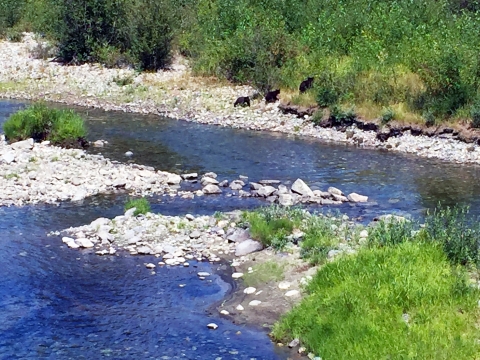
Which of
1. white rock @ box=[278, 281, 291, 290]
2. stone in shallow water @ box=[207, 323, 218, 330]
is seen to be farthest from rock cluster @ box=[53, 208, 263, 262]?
stone in shallow water @ box=[207, 323, 218, 330]

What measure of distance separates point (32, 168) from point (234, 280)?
1005cm

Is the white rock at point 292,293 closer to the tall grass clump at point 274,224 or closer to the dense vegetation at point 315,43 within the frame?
the tall grass clump at point 274,224

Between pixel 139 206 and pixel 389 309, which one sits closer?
pixel 389 309

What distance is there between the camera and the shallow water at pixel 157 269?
36.6 feet

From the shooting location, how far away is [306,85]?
3256 centimetres

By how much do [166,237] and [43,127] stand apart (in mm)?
11514

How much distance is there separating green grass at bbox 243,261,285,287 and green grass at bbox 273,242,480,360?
1.53 metres

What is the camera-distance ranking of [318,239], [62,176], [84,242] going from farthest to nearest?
[62,176]
[84,242]
[318,239]

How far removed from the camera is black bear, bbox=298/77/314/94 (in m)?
32.4

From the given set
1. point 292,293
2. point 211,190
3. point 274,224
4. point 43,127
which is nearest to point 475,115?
point 211,190

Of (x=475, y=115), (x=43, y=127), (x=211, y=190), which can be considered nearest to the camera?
(x=211, y=190)

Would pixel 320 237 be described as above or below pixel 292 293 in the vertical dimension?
above

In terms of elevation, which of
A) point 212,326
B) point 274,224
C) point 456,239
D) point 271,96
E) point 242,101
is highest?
point 456,239

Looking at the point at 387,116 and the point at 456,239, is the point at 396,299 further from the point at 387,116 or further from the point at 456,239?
the point at 387,116
